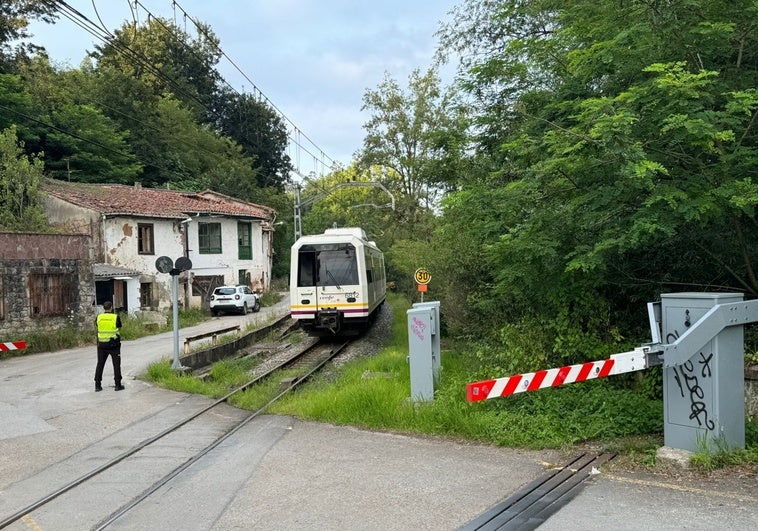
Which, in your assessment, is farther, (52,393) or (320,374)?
(320,374)

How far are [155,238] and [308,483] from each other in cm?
2740

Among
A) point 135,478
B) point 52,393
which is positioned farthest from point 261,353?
point 135,478

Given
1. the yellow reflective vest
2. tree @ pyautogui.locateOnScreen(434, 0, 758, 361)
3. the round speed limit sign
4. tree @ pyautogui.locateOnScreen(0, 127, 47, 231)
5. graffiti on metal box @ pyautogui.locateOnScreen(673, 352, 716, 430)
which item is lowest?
graffiti on metal box @ pyautogui.locateOnScreen(673, 352, 716, 430)

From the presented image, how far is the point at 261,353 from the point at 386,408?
10.2 m

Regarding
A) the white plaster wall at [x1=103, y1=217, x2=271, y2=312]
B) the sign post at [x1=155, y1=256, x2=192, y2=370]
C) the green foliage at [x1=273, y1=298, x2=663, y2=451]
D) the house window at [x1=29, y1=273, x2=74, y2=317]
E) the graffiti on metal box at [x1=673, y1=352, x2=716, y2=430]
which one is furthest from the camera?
the white plaster wall at [x1=103, y1=217, x2=271, y2=312]

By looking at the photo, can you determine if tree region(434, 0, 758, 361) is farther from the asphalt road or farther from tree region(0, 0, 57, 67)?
tree region(0, 0, 57, 67)

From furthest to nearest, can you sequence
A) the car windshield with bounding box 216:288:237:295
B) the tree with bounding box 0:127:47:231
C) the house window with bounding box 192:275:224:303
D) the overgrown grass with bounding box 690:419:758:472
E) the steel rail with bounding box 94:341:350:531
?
the house window with bounding box 192:275:224:303 < the car windshield with bounding box 216:288:237:295 < the tree with bounding box 0:127:47:231 < the overgrown grass with bounding box 690:419:758:472 < the steel rail with bounding box 94:341:350:531

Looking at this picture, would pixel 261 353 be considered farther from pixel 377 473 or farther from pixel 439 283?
pixel 377 473

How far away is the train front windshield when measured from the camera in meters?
17.9

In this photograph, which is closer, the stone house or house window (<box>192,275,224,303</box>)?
the stone house

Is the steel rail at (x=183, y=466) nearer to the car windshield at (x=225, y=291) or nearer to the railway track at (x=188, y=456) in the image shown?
the railway track at (x=188, y=456)

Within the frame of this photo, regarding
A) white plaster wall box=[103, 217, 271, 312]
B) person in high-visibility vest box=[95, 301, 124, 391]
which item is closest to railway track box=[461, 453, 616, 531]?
person in high-visibility vest box=[95, 301, 124, 391]

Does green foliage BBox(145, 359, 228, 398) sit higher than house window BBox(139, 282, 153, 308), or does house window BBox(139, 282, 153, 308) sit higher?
house window BBox(139, 282, 153, 308)

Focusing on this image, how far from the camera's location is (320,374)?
13.8m
